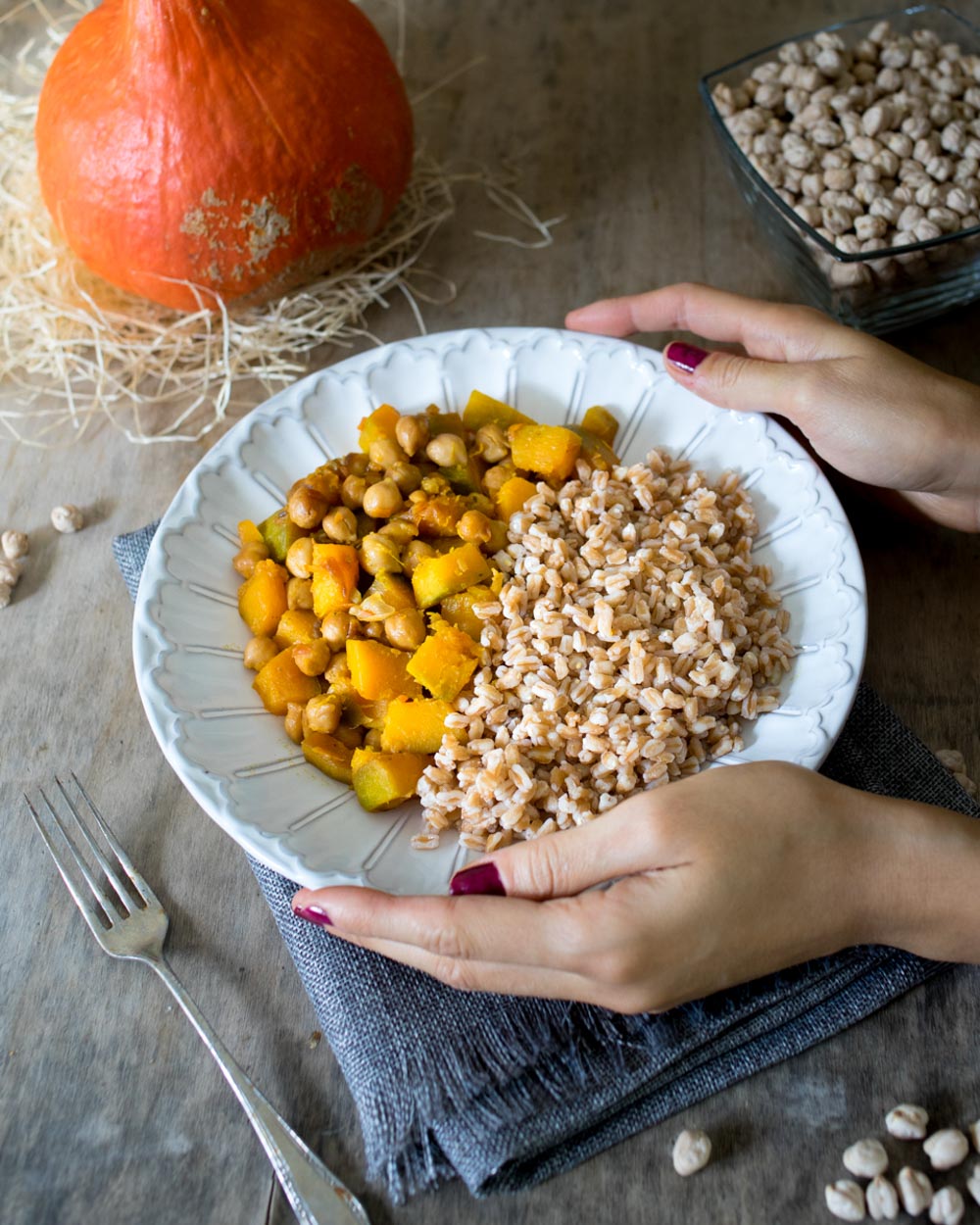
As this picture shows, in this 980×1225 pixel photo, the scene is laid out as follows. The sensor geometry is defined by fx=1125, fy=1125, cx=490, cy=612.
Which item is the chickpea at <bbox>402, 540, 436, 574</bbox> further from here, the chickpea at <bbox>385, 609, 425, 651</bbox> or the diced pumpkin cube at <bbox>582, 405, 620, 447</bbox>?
the diced pumpkin cube at <bbox>582, 405, 620, 447</bbox>

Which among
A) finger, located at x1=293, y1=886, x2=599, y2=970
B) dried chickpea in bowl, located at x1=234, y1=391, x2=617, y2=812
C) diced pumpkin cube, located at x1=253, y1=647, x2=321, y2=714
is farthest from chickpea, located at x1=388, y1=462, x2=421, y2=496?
finger, located at x1=293, y1=886, x2=599, y2=970

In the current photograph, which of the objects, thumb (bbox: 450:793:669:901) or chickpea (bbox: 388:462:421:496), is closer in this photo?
thumb (bbox: 450:793:669:901)

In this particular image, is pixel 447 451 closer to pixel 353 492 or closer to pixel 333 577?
pixel 353 492

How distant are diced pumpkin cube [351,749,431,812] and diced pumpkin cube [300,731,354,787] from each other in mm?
16

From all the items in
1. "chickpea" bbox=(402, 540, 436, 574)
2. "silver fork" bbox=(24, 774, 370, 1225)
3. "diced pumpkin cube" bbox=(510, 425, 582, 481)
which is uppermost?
"chickpea" bbox=(402, 540, 436, 574)

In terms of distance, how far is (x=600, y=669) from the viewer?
159 centimetres

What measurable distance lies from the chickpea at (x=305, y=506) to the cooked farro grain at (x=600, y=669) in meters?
0.29

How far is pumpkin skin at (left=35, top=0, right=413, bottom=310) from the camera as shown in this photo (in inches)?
83.7

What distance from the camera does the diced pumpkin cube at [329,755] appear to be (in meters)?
1.60

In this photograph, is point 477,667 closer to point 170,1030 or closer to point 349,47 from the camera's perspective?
point 170,1030

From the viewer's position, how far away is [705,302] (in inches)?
79.6

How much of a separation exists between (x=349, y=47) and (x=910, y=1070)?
2.08m

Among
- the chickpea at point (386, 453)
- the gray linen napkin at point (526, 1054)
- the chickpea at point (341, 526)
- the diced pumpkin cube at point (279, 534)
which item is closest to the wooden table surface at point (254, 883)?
the gray linen napkin at point (526, 1054)

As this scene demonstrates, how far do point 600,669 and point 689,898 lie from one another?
38 centimetres
